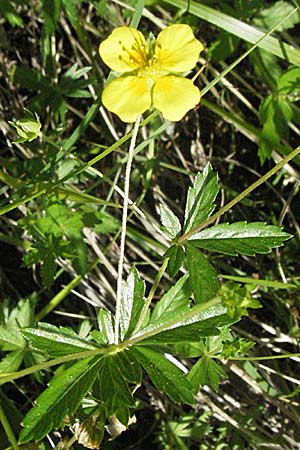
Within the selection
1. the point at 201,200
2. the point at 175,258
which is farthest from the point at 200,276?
the point at 201,200

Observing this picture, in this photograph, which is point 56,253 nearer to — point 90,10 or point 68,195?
point 68,195

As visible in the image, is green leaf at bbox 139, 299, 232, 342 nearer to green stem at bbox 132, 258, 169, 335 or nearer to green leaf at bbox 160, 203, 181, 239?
green stem at bbox 132, 258, 169, 335

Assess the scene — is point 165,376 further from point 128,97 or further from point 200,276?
point 128,97

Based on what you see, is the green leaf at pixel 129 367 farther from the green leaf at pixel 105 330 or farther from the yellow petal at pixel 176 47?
the yellow petal at pixel 176 47

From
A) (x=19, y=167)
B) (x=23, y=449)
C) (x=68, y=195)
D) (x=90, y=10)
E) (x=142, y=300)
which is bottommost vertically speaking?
(x=23, y=449)

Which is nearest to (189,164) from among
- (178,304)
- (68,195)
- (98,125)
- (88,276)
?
(98,125)

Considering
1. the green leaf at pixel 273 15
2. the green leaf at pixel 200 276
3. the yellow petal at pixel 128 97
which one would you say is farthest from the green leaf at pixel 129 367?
the green leaf at pixel 273 15
